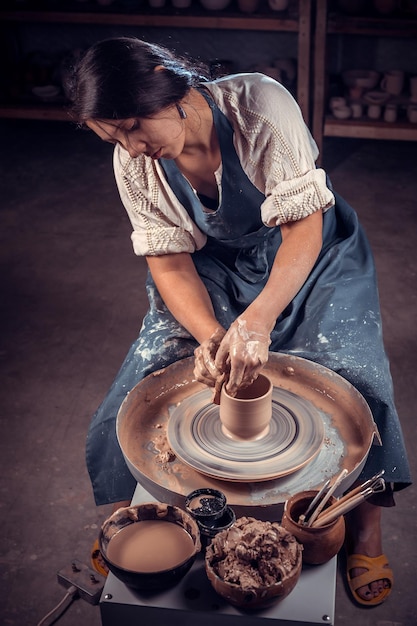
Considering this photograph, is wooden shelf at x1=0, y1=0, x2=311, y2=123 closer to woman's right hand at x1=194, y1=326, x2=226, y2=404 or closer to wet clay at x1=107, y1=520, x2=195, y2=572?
woman's right hand at x1=194, y1=326, x2=226, y2=404

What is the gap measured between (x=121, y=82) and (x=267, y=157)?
1.67ft

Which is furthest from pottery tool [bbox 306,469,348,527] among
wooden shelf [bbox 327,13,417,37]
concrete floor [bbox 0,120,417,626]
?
wooden shelf [bbox 327,13,417,37]

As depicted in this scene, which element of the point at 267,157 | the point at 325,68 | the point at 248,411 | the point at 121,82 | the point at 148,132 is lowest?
the point at 325,68

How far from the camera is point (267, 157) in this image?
217 centimetres

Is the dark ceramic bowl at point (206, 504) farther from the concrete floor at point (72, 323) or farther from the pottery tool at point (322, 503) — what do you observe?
the concrete floor at point (72, 323)

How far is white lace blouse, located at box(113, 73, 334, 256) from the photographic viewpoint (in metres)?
2.15

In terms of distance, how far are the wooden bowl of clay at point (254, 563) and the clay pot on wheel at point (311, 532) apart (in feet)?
0.08

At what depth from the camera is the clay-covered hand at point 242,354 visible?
1843 mm

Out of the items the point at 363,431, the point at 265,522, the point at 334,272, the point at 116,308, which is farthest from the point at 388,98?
the point at 265,522

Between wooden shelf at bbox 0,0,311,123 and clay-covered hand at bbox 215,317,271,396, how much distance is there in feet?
11.2

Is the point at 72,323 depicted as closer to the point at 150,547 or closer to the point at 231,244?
the point at 231,244

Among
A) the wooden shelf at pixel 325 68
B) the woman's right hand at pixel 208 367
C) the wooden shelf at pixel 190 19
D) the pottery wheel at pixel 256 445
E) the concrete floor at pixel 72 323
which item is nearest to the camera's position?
the pottery wheel at pixel 256 445

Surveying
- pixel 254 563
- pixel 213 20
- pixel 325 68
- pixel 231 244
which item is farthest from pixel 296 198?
pixel 213 20

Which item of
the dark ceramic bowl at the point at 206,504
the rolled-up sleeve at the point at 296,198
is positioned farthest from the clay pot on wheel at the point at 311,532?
the rolled-up sleeve at the point at 296,198
